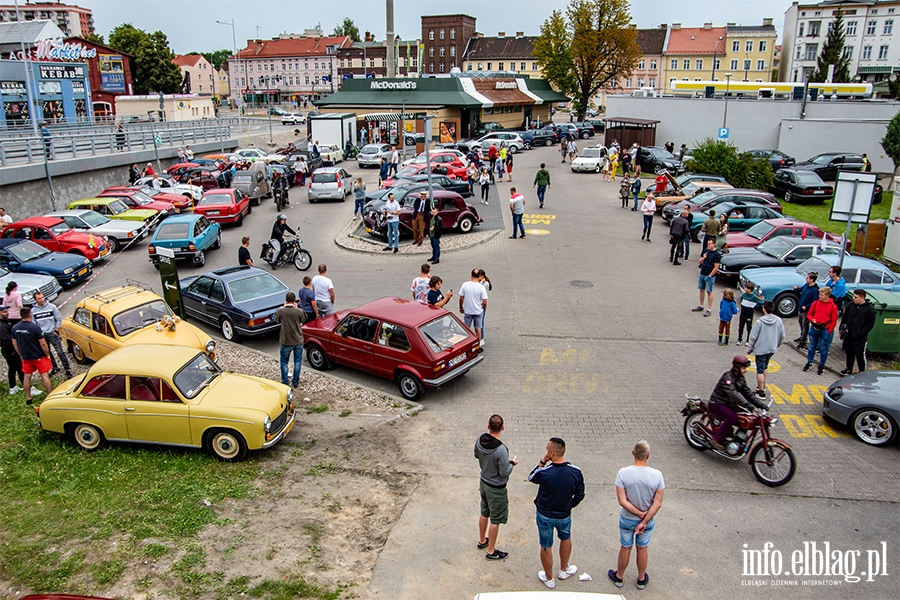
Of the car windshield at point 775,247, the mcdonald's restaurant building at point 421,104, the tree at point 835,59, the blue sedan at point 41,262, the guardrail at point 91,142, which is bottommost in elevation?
the blue sedan at point 41,262

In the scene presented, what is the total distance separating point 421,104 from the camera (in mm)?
54750

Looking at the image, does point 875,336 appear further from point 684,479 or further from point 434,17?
point 434,17

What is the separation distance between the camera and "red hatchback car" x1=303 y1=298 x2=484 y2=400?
10.9m

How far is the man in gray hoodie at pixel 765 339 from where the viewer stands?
10938mm

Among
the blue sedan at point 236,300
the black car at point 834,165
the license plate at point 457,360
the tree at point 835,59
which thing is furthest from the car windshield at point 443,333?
the tree at point 835,59

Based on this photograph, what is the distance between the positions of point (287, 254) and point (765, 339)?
1328cm

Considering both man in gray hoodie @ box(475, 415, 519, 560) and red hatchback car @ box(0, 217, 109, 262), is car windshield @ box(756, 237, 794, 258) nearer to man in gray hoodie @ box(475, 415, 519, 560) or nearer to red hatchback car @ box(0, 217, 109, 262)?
man in gray hoodie @ box(475, 415, 519, 560)

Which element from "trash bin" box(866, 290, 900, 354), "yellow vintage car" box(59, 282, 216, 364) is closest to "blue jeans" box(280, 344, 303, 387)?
"yellow vintage car" box(59, 282, 216, 364)

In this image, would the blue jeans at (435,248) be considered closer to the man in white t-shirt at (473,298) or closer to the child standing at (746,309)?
the man in white t-shirt at (473,298)

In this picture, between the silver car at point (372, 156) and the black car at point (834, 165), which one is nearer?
the black car at point (834, 165)

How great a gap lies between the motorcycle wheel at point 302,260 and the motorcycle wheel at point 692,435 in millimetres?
12777

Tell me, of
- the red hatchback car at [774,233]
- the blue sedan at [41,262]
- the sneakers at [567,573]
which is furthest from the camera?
the red hatchback car at [774,233]

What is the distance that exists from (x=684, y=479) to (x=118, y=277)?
1665 centimetres

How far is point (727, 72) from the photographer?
97375 millimetres
